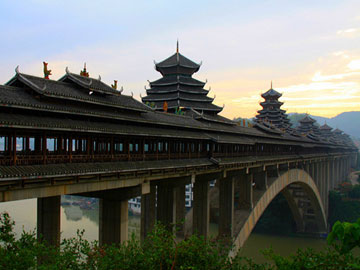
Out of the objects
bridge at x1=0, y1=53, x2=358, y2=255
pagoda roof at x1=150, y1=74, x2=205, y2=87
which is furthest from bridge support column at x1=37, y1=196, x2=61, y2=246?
pagoda roof at x1=150, y1=74, x2=205, y2=87

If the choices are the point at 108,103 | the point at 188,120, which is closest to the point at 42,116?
the point at 108,103

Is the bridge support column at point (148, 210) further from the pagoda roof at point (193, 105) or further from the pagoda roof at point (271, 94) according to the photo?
→ the pagoda roof at point (271, 94)

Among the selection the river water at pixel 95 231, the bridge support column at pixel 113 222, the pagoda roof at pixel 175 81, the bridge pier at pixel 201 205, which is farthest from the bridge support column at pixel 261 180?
the bridge support column at pixel 113 222

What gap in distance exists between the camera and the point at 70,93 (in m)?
19.6

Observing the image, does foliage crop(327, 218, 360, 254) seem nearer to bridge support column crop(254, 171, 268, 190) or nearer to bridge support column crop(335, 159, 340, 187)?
bridge support column crop(254, 171, 268, 190)

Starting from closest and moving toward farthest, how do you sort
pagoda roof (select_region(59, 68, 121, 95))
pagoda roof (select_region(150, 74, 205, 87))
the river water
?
pagoda roof (select_region(59, 68, 121, 95)) → pagoda roof (select_region(150, 74, 205, 87)) → the river water

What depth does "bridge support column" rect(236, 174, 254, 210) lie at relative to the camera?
40.6m

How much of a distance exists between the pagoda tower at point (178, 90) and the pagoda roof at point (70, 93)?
69.5 feet

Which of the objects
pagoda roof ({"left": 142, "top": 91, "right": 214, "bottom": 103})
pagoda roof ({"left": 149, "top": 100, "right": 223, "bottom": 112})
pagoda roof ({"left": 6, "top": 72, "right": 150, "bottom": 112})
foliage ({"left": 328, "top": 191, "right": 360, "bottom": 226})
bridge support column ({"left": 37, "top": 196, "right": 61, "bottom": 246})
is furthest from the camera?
foliage ({"left": 328, "top": 191, "right": 360, "bottom": 226})

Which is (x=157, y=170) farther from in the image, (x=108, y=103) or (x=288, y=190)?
(x=288, y=190)

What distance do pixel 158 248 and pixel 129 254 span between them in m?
1.12

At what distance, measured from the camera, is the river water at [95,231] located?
198 ft

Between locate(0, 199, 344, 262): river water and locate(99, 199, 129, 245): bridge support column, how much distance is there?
1560 inches

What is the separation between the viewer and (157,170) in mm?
23078
